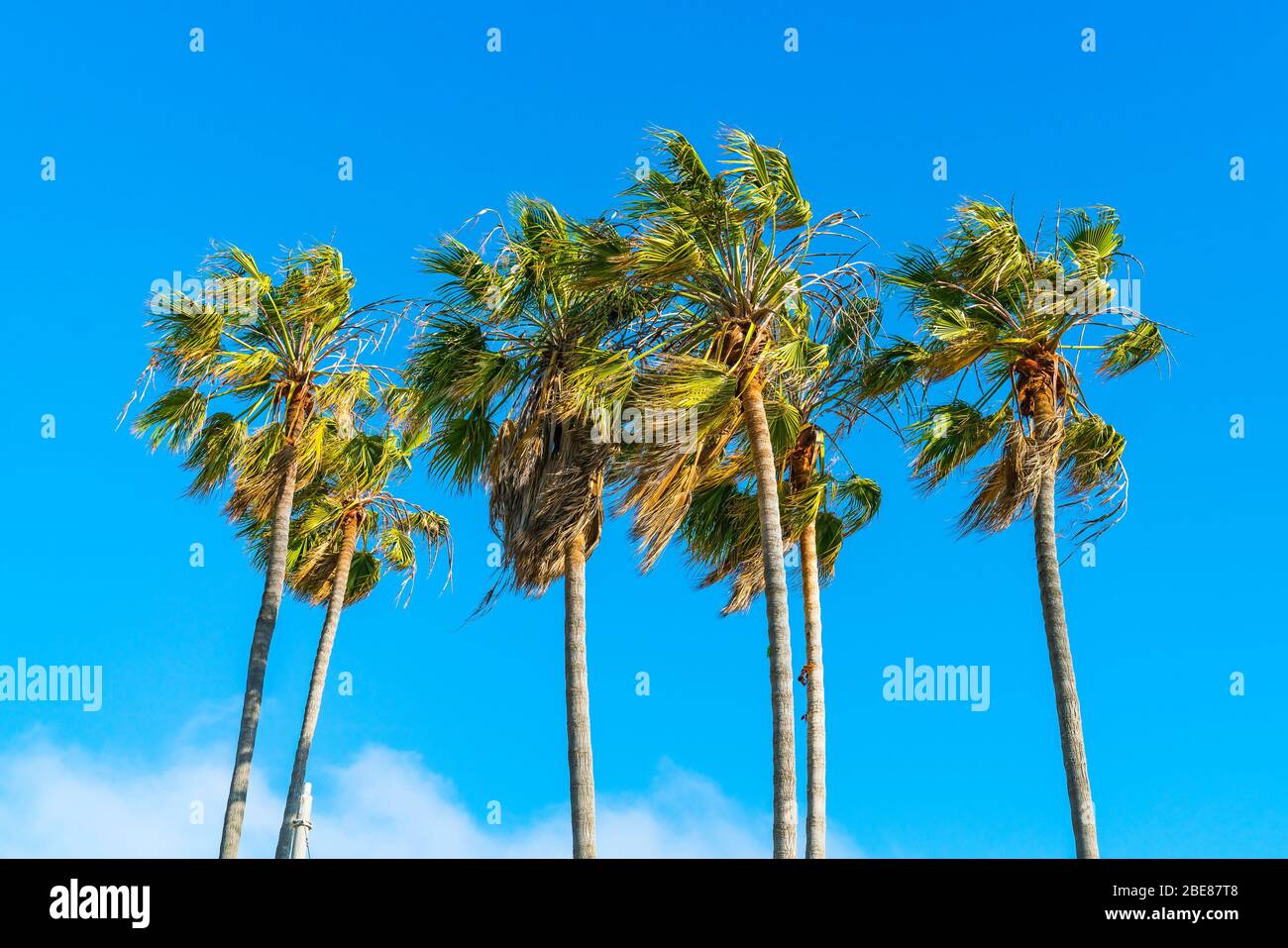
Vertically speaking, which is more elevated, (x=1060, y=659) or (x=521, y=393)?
(x=521, y=393)

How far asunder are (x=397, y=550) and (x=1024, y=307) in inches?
604

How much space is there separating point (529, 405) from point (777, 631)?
5.20 metres

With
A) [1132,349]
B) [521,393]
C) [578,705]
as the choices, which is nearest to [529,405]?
[521,393]

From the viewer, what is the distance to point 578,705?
16.0m

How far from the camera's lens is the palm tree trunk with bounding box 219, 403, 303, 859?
740 inches

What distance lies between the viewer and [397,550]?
27.3 meters

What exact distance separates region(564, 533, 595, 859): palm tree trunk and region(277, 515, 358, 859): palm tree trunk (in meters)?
9.03

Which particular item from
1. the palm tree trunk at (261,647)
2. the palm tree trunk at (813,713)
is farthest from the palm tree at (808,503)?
the palm tree trunk at (261,647)

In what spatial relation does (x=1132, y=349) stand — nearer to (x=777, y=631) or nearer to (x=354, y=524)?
(x=777, y=631)

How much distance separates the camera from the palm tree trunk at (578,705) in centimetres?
1541

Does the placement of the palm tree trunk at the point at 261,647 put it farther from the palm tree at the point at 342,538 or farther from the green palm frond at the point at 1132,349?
the green palm frond at the point at 1132,349

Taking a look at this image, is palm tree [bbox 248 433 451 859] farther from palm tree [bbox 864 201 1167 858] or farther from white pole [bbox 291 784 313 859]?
palm tree [bbox 864 201 1167 858]
